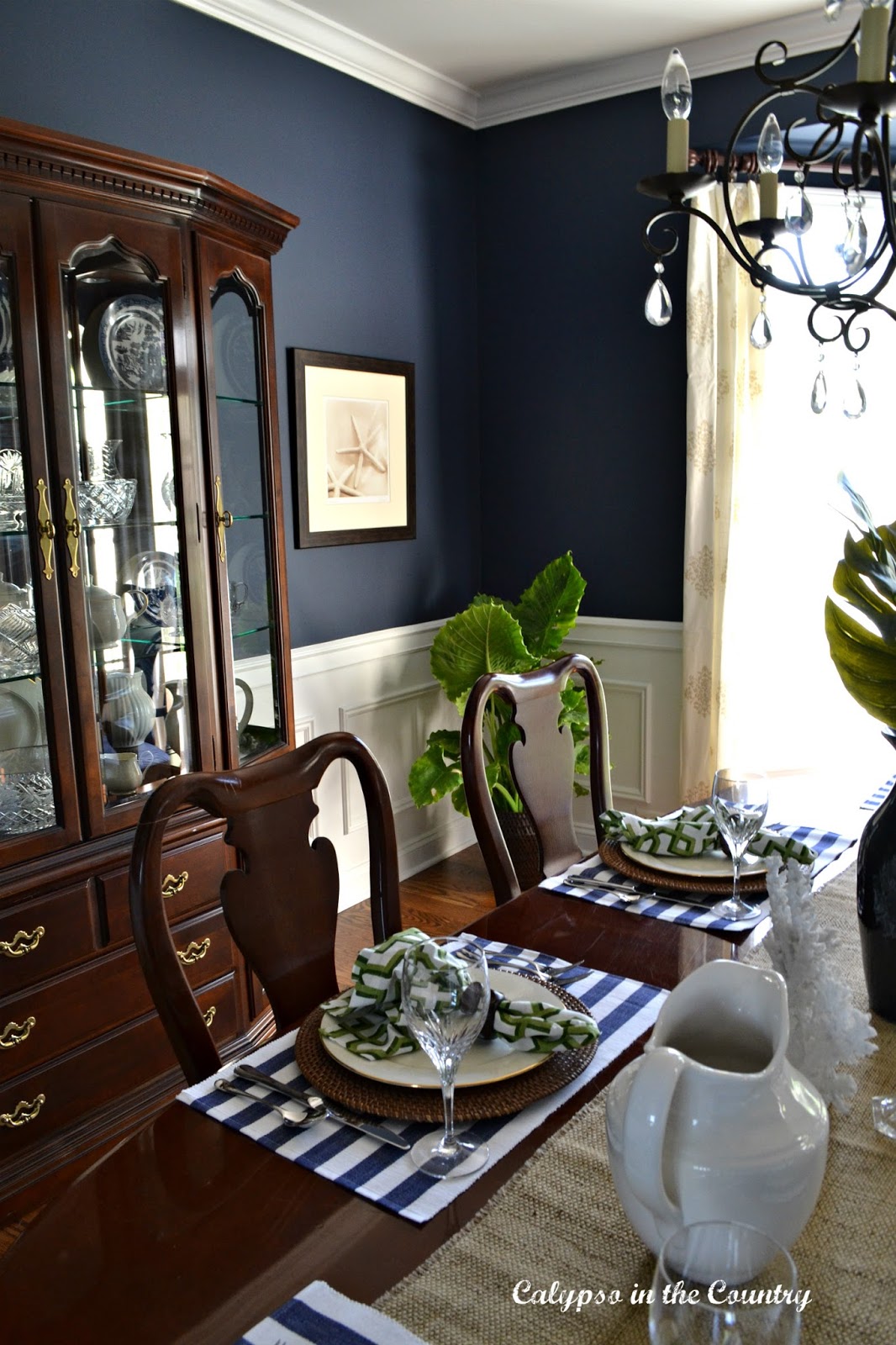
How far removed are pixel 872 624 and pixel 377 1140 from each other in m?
0.71

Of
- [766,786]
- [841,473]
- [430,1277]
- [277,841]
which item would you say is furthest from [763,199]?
[430,1277]

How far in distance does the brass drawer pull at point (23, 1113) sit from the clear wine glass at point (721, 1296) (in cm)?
169

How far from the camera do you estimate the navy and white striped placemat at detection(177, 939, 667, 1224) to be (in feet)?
2.88

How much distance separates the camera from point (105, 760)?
6.91 feet

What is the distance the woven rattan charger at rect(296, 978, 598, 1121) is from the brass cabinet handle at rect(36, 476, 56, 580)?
121cm

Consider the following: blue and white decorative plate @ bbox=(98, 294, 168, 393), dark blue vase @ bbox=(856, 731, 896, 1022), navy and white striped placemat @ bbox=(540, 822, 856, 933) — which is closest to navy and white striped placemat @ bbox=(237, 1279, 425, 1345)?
dark blue vase @ bbox=(856, 731, 896, 1022)

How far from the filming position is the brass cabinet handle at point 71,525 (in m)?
1.97

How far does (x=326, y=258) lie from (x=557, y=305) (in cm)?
92

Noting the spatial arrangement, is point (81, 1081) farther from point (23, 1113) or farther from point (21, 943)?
point (21, 943)

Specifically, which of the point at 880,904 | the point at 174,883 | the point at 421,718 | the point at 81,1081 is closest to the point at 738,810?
the point at 880,904

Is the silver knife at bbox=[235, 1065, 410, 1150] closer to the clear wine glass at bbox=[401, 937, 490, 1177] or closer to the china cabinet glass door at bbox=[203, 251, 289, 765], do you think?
the clear wine glass at bbox=[401, 937, 490, 1177]

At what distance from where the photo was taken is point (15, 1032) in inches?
76.5

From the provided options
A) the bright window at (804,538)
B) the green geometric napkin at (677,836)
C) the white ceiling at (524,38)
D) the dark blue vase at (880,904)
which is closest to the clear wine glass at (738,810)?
the green geometric napkin at (677,836)

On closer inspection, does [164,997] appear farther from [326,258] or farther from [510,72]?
[510,72]
